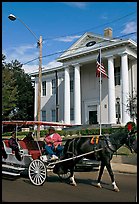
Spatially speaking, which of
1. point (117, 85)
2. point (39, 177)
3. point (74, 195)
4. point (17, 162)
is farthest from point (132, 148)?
point (117, 85)

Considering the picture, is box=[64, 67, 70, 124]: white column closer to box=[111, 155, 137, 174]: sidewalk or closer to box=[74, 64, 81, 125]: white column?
box=[74, 64, 81, 125]: white column

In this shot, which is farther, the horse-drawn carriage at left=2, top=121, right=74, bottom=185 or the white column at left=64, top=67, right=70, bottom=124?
the white column at left=64, top=67, right=70, bottom=124

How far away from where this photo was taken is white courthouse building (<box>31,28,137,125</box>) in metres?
31.8

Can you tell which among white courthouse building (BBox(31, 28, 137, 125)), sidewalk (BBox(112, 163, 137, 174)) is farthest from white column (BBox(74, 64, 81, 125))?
sidewalk (BBox(112, 163, 137, 174))

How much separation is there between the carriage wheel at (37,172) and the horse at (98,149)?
0.71m

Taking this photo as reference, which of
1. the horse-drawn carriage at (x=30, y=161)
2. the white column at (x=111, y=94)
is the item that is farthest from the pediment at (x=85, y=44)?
the horse-drawn carriage at (x=30, y=161)

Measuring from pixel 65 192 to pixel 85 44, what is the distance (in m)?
30.1

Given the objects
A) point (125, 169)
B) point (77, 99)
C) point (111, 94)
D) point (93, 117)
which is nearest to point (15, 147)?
point (125, 169)

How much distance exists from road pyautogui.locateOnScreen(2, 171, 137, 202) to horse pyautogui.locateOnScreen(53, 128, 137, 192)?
0.39 meters

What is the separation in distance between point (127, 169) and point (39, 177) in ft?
17.7

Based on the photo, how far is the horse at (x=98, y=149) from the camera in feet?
29.1

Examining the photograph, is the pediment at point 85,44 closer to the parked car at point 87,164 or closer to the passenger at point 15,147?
the parked car at point 87,164

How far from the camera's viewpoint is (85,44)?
36.3 m

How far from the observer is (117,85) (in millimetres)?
34969
